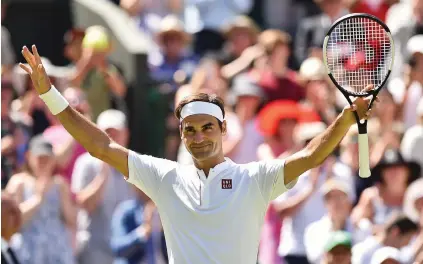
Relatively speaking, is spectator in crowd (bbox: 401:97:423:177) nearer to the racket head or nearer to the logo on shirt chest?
the racket head

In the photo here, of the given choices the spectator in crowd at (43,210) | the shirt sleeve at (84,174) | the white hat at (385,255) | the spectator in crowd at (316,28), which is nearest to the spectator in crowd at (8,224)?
the spectator in crowd at (43,210)

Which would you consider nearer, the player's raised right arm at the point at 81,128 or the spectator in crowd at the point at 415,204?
the player's raised right arm at the point at 81,128

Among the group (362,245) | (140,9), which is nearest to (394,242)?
(362,245)

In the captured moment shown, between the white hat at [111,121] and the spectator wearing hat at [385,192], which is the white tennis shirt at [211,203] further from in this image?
the white hat at [111,121]

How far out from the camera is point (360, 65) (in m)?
8.55

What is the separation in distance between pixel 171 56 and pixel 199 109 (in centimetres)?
641

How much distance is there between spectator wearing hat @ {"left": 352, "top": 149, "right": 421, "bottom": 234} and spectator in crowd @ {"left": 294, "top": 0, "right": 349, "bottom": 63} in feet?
8.16

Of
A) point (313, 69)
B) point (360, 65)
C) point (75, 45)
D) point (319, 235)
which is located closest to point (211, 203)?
point (360, 65)

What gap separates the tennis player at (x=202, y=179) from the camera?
717 cm

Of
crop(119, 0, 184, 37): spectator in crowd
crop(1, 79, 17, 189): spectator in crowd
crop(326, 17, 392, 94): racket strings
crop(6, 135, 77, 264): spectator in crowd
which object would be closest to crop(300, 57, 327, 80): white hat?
crop(119, 0, 184, 37): spectator in crowd

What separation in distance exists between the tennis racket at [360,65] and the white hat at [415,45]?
276 centimetres

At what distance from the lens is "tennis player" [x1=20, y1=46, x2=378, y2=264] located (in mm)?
7175

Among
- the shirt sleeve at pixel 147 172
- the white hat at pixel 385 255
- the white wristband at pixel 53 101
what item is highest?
the white wristband at pixel 53 101

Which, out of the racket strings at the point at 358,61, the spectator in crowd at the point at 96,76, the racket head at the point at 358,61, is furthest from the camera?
the spectator in crowd at the point at 96,76
